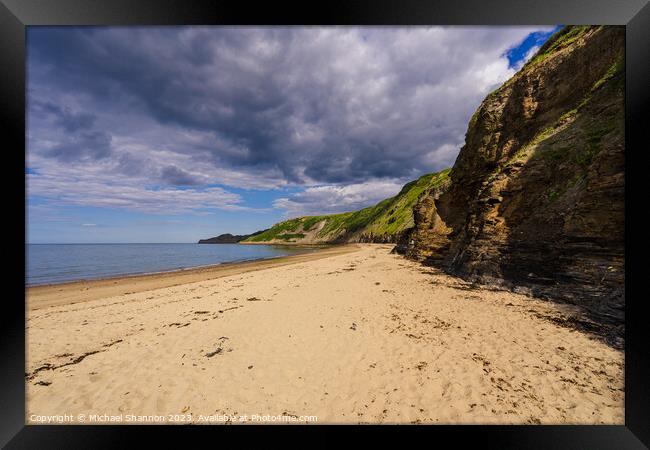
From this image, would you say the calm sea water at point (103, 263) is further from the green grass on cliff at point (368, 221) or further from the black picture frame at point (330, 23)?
the green grass on cliff at point (368, 221)

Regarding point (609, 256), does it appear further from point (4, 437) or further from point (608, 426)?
point (4, 437)

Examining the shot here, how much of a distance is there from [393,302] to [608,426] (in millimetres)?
6271

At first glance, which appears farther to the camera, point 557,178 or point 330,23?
point 557,178

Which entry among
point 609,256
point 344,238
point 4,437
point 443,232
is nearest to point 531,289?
point 609,256

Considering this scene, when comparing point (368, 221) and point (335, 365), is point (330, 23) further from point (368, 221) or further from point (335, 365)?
point (368, 221)

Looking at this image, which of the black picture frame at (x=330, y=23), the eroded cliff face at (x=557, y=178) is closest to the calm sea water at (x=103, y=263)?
the black picture frame at (x=330, y=23)

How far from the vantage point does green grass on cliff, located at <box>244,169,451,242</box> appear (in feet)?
217

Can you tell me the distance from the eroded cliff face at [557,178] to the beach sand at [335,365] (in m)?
1.53

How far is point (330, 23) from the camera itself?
12.1ft

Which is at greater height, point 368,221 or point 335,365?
point 368,221

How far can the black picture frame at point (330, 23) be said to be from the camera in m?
3.30

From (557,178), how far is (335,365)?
1225 centimetres

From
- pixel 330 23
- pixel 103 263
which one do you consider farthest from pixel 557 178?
pixel 103 263

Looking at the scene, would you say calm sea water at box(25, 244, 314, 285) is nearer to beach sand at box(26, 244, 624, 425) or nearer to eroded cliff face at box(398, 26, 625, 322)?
beach sand at box(26, 244, 624, 425)
